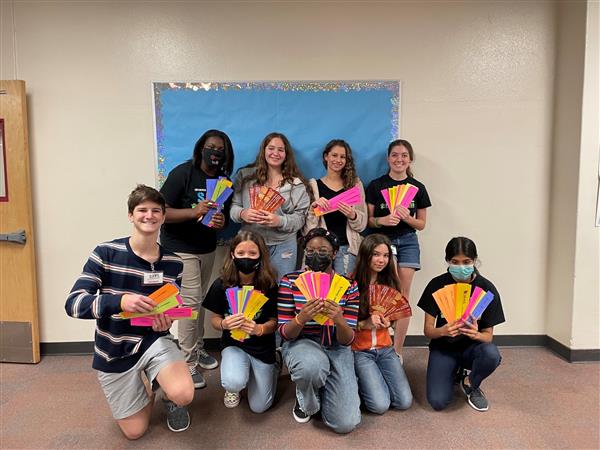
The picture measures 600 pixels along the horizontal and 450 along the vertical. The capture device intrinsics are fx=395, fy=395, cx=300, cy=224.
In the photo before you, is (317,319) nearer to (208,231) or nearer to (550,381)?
(208,231)

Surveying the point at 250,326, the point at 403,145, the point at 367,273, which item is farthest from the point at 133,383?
the point at 403,145

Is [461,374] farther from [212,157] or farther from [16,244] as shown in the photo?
[16,244]

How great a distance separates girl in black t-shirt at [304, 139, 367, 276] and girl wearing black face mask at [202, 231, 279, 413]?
608mm

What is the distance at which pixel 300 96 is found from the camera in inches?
130

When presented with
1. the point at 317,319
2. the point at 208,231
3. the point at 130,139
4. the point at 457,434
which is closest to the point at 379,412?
the point at 457,434

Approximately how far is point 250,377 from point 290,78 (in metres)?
2.34

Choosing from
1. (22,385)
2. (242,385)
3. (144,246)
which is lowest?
(22,385)

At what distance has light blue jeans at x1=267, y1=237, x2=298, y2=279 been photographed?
2898 mm

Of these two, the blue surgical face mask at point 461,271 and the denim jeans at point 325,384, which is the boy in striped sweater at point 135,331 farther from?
the blue surgical face mask at point 461,271

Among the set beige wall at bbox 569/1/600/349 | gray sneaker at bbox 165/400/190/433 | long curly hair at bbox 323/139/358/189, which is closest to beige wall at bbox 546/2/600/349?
beige wall at bbox 569/1/600/349

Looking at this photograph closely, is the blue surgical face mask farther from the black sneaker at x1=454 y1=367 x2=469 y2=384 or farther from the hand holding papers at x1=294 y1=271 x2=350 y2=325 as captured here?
the hand holding papers at x1=294 y1=271 x2=350 y2=325

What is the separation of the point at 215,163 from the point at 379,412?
1998mm

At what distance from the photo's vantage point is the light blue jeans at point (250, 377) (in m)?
2.36

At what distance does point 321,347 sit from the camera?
2.44 meters
